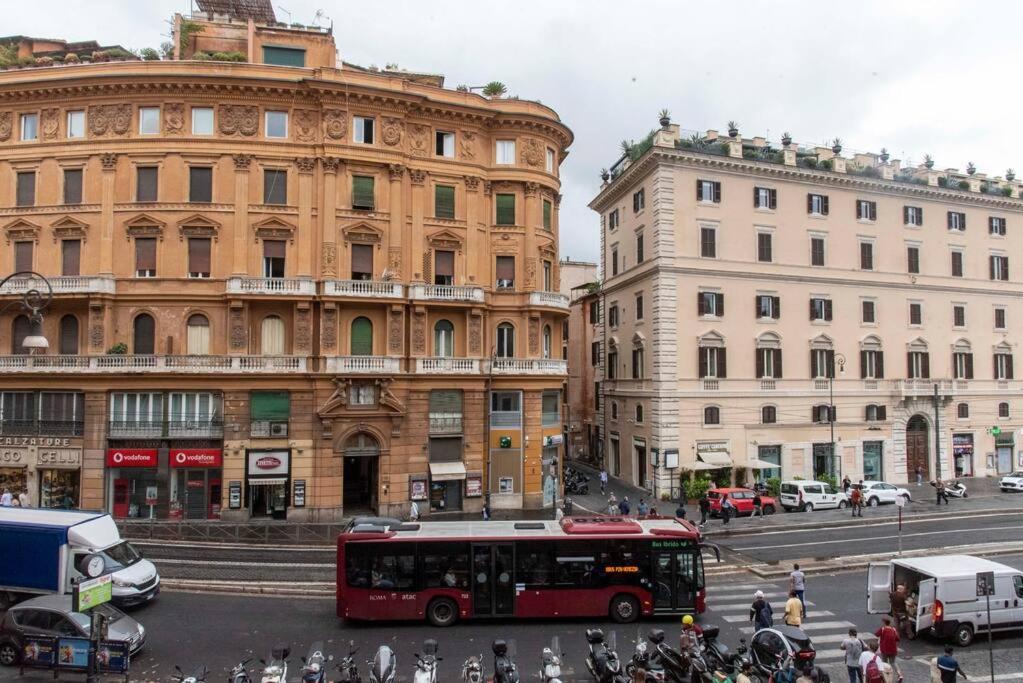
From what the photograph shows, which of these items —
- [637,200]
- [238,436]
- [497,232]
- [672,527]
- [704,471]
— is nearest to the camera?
[672,527]

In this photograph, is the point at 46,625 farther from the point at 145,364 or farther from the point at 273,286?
the point at 273,286

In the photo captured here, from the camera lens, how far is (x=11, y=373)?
34469mm

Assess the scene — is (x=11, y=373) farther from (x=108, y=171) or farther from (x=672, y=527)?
(x=672, y=527)

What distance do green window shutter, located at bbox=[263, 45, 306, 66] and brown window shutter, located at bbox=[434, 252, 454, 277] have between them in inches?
496

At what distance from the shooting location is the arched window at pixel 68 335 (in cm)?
3525

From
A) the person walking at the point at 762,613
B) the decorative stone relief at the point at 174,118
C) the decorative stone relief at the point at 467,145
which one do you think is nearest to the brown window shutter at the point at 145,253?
the decorative stone relief at the point at 174,118

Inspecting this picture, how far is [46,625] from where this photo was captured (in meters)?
16.3

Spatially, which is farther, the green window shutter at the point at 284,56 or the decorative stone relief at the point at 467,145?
the decorative stone relief at the point at 467,145

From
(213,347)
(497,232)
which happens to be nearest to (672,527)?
(497,232)

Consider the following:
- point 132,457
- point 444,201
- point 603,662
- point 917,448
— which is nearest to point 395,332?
point 444,201

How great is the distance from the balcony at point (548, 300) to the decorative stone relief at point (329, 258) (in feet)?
35.6

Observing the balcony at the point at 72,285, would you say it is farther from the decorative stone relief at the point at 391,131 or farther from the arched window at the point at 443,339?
the arched window at the point at 443,339

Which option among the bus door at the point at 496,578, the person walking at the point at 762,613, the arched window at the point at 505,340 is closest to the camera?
the person walking at the point at 762,613

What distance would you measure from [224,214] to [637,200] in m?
26.6
